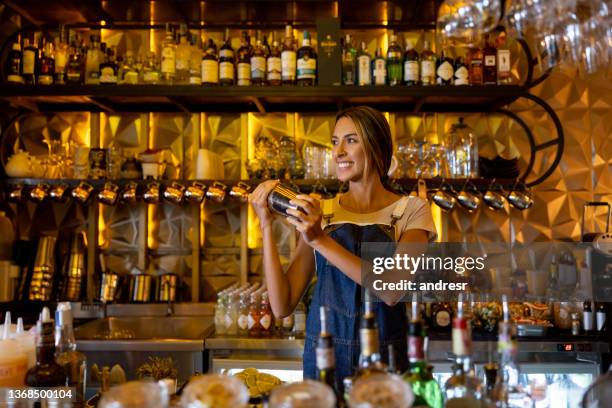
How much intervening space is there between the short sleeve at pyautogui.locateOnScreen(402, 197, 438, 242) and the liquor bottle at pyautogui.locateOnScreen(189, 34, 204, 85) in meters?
1.86

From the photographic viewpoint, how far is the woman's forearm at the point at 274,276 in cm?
167

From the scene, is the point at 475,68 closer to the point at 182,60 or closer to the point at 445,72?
the point at 445,72

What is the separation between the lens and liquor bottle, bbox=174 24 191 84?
131 inches

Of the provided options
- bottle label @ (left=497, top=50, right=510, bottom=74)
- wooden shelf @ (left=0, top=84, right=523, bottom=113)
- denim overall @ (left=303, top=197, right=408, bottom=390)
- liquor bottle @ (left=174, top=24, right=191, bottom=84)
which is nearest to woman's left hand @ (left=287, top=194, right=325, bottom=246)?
denim overall @ (left=303, top=197, right=408, bottom=390)

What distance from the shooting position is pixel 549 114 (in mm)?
3502

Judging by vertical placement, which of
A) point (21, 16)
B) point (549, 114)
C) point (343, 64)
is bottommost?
point (549, 114)

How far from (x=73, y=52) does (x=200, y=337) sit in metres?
1.74

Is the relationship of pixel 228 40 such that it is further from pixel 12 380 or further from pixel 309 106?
pixel 12 380

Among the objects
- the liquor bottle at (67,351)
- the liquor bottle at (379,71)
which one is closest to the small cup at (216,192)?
→ the liquor bottle at (379,71)

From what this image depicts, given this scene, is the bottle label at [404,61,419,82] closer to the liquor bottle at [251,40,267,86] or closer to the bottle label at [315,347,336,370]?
the liquor bottle at [251,40,267,86]

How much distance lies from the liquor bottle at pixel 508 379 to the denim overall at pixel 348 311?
0.51 metres

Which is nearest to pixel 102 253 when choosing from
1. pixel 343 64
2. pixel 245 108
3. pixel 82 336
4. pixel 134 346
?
pixel 82 336

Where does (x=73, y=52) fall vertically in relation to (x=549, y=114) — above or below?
above

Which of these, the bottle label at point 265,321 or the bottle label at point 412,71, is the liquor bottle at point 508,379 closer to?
the bottle label at point 265,321
